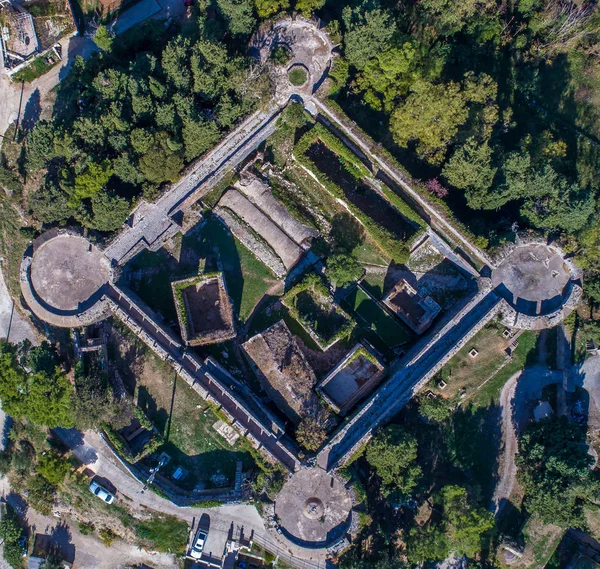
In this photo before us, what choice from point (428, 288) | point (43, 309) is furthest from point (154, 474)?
point (428, 288)

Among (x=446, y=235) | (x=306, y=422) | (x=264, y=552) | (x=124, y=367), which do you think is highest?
(x=124, y=367)

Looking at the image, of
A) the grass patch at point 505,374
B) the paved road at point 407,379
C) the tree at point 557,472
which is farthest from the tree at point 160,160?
the tree at point 557,472

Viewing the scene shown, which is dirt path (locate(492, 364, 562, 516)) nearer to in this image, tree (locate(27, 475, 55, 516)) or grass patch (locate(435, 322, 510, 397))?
grass patch (locate(435, 322, 510, 397))

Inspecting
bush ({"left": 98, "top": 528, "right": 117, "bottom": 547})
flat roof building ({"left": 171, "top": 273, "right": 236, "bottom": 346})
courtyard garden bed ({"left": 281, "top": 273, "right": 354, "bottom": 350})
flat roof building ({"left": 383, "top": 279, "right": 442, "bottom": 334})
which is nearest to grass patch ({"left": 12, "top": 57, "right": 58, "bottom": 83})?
flat roof building ({"left": 171, "top": 273, "right": 236, "bottom": 346})

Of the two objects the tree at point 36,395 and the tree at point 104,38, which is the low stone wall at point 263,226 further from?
the tree at point 36,395

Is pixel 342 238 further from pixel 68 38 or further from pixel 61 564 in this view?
pixel 61 564

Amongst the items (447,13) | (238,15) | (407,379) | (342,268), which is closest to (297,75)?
(238,15)
